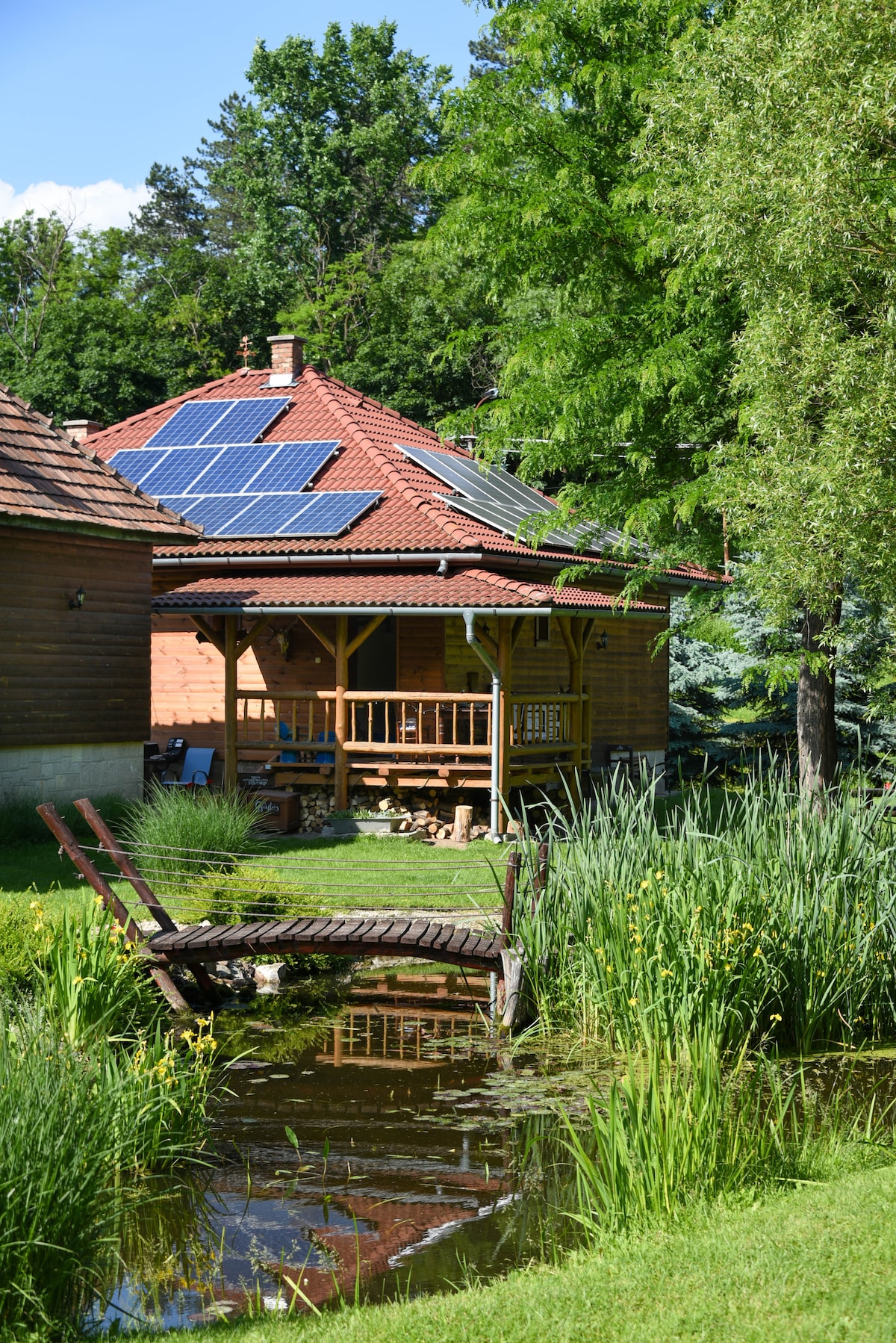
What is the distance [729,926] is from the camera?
7977 mm

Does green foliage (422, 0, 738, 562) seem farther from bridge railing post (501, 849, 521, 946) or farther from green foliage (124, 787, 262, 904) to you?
bridge railing post (501, 849, 521, 946)

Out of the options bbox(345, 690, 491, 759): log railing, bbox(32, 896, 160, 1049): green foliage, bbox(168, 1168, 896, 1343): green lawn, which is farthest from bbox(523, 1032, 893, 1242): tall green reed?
bbox(345, 690, 491, 759): log railing

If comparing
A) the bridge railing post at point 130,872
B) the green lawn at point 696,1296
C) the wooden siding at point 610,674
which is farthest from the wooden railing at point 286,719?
the green lawn at point 696,1296

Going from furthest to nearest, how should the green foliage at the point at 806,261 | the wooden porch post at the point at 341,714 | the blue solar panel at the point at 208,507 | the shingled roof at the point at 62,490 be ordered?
the blue solar panel at the point at 208,507 < the wooden porch post at the point at 341,714 < the shingled roof at the point at 62,490 < the green foliage at the point at 806,261

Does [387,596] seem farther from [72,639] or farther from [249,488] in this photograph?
[249,488]

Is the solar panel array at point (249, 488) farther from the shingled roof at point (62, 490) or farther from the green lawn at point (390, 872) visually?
the green lawn at point (390, 872)

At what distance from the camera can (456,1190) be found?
674 cm

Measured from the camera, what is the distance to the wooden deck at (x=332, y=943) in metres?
9.70

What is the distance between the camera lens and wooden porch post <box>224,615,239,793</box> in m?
18.2

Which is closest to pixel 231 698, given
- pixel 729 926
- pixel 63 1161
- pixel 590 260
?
pixel 590 260

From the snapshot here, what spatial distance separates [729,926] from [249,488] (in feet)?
47.7

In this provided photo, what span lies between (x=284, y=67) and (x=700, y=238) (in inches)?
1461

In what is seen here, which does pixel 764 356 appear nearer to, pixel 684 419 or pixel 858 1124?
pixel 684 419

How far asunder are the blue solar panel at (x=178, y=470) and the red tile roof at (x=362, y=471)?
1.06 m
